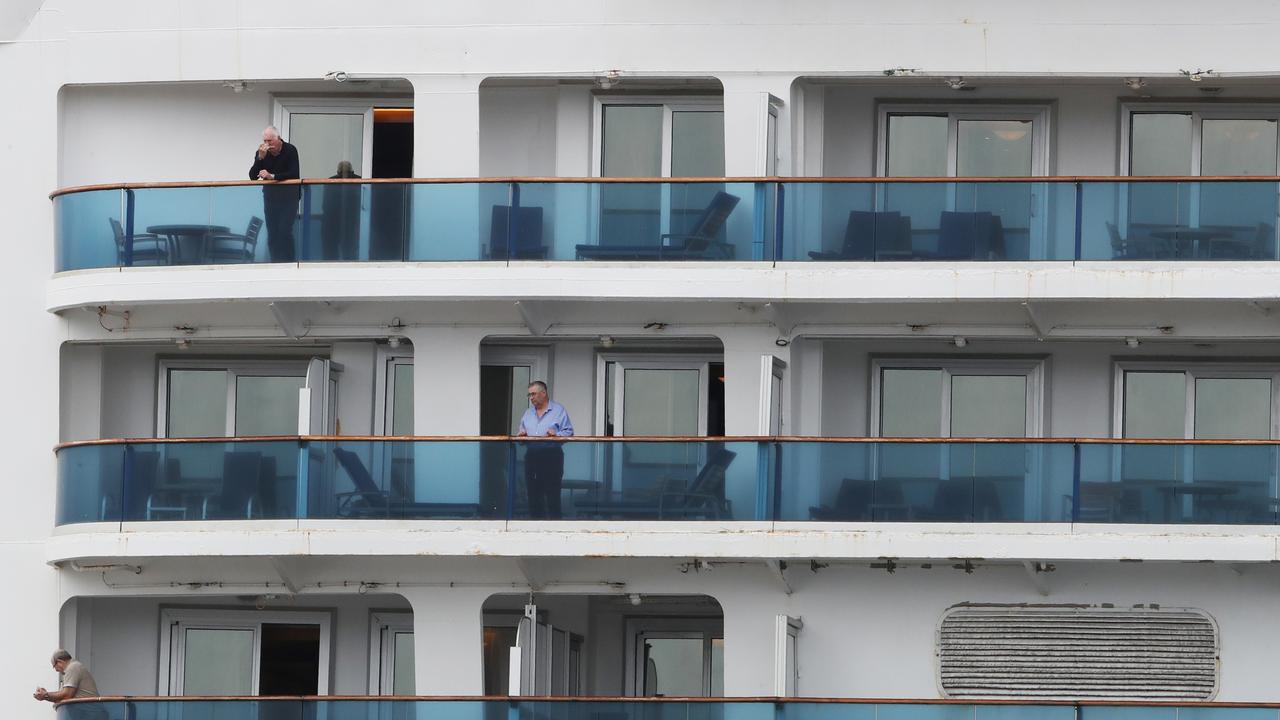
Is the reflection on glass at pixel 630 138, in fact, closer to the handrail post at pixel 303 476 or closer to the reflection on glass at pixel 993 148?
the reflection on glass at pixel 993 148

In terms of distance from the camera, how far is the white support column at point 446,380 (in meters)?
36.1

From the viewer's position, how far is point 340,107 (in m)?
→ 37.7

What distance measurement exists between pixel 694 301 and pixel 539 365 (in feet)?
7.94

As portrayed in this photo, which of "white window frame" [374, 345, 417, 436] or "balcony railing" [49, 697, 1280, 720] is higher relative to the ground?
"white window frame" [374, 345, 417, 436]

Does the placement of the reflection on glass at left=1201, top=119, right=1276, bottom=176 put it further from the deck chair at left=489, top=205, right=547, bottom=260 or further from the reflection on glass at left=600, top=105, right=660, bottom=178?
the deck chair at left=489, top=205, right=547, bottom=260

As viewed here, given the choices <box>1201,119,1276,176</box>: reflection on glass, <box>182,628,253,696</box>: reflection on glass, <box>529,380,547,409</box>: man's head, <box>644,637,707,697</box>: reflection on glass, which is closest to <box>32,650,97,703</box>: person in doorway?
<box>182,628,253,696</box>: reflection on glass

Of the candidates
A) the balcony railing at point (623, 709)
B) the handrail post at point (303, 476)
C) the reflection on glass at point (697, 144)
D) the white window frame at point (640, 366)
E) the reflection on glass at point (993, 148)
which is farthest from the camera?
the reflection on glass at point (993, 148)

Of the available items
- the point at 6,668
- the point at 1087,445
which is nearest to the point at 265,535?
the point at 6,668

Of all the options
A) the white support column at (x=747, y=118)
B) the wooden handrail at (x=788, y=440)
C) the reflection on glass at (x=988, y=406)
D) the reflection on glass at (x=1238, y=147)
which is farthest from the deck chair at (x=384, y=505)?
the reflection on glass at (x=1238, y=147)

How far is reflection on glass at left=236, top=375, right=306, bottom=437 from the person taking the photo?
37.6 metres

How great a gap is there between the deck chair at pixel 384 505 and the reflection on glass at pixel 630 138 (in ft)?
15.2

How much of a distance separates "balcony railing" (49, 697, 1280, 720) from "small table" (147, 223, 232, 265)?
4.93m

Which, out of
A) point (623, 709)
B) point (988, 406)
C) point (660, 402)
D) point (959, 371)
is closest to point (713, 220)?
point (660, 402)

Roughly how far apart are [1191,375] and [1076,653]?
12.8ft
